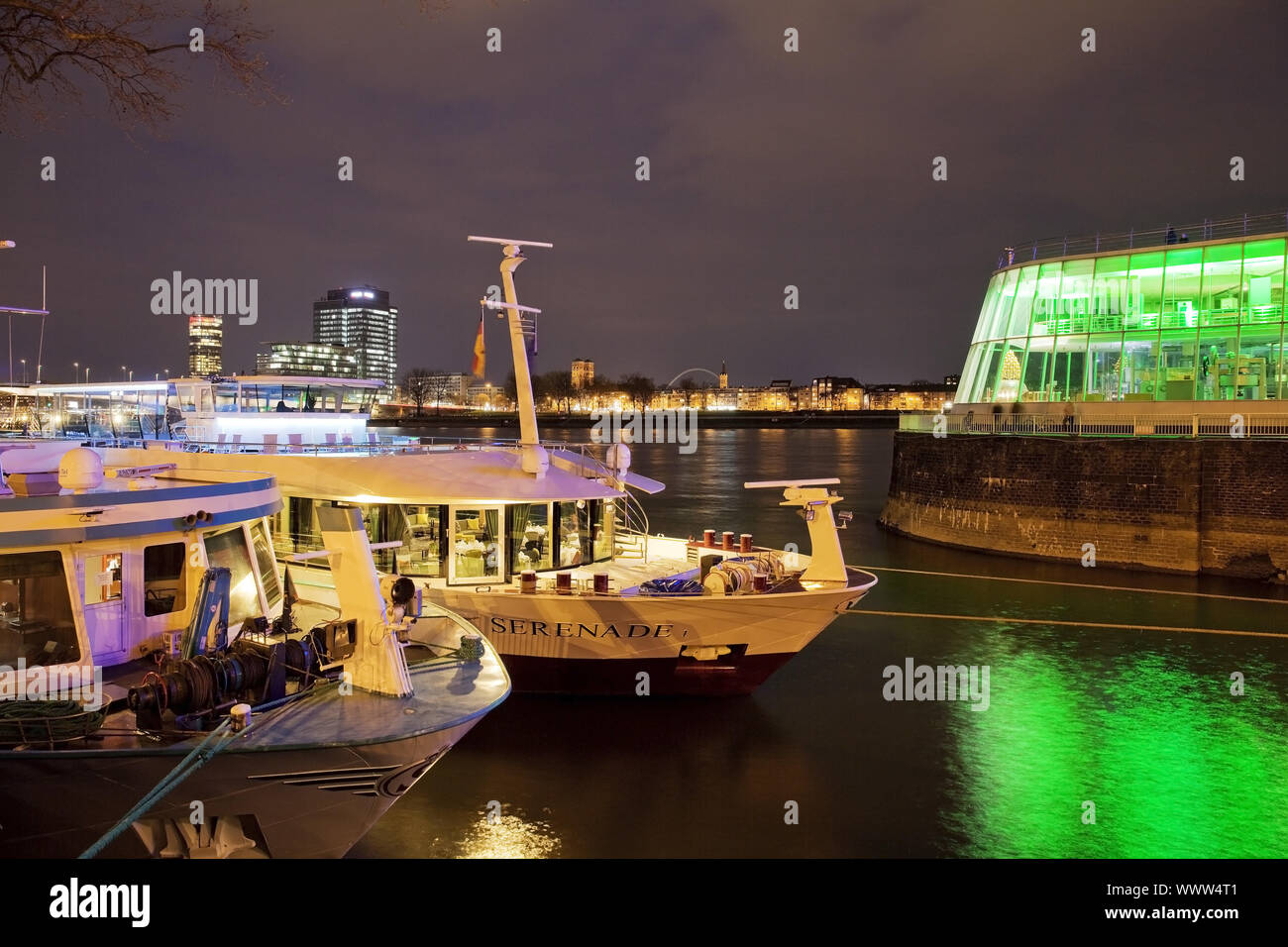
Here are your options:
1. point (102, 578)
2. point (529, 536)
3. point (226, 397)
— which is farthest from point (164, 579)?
point (226, 397)

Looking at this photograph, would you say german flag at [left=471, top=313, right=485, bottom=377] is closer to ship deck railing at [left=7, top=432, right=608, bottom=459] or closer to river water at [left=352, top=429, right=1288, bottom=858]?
ship deck railing at [left=7, top=432, right=608, bottom=459]

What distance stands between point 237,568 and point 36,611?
7.81 ft

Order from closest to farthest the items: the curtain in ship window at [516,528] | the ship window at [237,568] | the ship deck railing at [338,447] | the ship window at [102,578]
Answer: the ship window at [102,578] < the ship window at [237,568] < the curtain in ship window at [516,528] < the ship deck railing at [338,447]

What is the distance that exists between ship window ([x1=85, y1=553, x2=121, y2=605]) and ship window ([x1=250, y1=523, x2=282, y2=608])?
6.91 feet

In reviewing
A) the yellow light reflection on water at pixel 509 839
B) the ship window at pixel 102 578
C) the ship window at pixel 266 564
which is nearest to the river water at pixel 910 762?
the yellow light reflection on water at pixel 509 839

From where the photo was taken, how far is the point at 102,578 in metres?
9.86

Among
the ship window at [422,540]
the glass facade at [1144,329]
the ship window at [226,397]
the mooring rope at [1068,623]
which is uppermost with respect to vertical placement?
the glass facade at [1144,329]

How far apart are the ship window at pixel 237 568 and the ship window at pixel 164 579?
45 cm

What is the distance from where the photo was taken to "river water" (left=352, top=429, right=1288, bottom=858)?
1234 cm

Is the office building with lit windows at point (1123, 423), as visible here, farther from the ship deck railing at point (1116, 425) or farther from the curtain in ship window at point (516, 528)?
the curtain in ship window at point (516, 528)

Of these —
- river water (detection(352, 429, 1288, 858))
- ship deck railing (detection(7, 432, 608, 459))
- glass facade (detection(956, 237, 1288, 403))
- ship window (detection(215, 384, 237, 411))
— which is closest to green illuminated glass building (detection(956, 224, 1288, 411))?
glass facade (detection(956, 237, 1288, 403))

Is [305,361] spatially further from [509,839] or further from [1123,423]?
[1123,423]

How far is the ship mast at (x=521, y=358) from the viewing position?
1792 cm
